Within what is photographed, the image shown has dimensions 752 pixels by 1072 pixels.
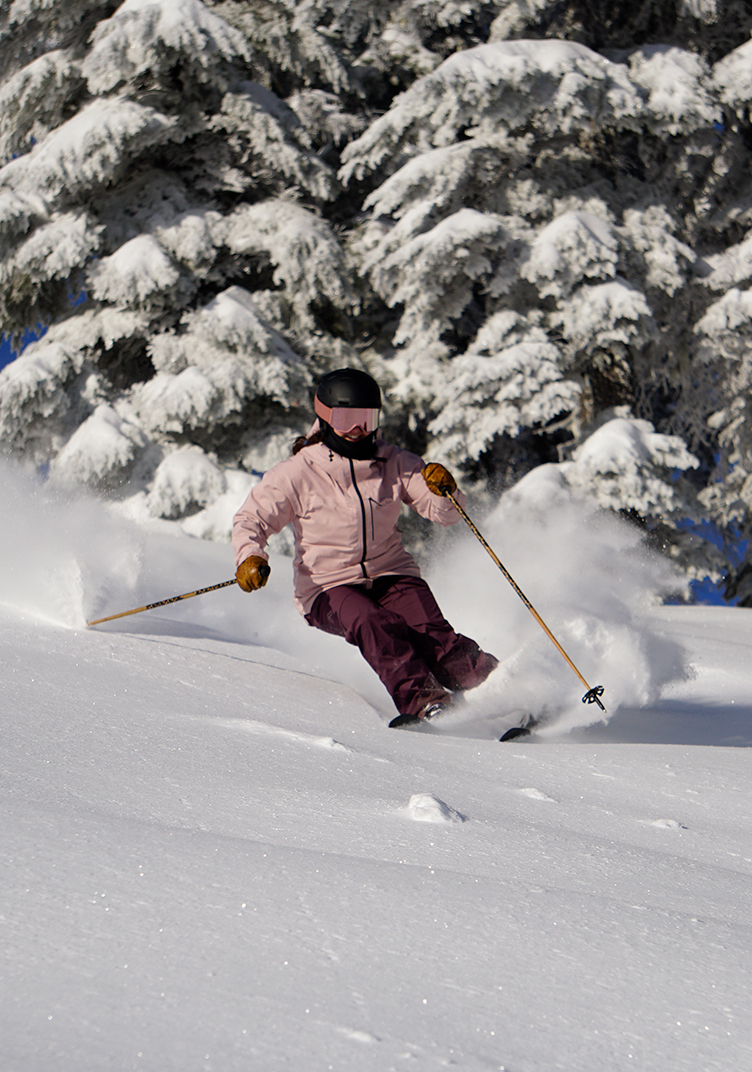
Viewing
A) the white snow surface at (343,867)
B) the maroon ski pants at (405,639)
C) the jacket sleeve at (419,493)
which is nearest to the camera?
the white snow surface at (343,867)

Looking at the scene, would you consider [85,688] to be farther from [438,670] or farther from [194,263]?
[194,263]

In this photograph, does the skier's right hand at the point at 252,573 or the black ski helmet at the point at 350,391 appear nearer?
the skier's right hand at the point at 252,573

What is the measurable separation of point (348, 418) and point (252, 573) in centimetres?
79

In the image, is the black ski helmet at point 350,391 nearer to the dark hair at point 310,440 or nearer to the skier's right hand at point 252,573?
the dark hair at point 310,440

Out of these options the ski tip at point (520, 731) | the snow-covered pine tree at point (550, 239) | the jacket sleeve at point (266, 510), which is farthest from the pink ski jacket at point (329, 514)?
the snow-covered pine tree at point (550, 239)

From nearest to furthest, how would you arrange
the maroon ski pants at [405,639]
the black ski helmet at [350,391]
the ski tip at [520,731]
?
the ski tip at [520,731], the maroon ski pants at [405,639], the black ski helmet at [350,391]

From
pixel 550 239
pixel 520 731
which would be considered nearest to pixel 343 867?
pixel 520 731

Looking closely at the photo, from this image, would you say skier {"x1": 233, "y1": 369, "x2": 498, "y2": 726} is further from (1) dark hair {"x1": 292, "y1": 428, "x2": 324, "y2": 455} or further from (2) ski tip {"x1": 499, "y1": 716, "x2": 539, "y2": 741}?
(2) ski tip {"x1": 499, "y1": 716, "x2": 539, "y2": 741}

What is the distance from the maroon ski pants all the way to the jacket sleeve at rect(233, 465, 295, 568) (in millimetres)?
352

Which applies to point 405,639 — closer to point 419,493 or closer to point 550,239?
point 419,493

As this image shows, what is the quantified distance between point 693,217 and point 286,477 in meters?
7.35

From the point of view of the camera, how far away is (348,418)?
3826 millimetres

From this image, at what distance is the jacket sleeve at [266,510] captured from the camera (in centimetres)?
372

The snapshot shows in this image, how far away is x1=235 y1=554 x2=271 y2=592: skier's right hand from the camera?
3.44 m
